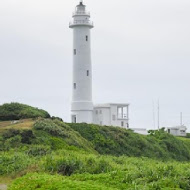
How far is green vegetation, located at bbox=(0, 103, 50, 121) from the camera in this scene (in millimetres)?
34656

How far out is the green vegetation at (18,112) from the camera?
1364 inches

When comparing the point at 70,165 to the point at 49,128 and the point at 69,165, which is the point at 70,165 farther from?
the point at 49,128

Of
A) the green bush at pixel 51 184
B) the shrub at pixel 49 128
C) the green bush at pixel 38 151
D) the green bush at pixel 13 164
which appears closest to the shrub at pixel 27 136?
the shrub at pixel 49 128

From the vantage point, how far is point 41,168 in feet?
56.4

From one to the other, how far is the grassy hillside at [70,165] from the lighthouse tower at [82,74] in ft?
60.1

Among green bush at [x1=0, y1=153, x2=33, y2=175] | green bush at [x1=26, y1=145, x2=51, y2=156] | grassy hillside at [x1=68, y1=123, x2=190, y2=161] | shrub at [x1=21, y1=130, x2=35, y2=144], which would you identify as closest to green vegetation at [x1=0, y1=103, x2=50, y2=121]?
grassy hillside at [x1=68, y1=123, x2=190, y2=161]

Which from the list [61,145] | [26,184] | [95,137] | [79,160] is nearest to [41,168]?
[79,160]

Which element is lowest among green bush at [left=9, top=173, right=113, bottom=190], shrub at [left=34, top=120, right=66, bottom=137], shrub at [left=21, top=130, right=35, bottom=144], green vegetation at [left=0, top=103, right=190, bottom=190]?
green bush at [left=9, top=173, right=113, bottom=190]

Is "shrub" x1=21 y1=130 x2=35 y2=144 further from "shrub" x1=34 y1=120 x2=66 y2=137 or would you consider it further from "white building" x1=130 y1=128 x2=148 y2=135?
"white building" x1=130 y1=128 x2=148 y2=135

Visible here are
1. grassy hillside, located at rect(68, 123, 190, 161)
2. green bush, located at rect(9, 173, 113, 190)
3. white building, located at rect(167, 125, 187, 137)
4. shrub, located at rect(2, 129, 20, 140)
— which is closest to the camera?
green bush, located at rect(9, 173, 113, 190)

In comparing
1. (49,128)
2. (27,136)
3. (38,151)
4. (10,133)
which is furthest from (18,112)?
(38,151)

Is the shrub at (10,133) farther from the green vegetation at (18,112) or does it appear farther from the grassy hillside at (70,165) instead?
the green vegetation at (18,112)

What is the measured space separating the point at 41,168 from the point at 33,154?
18.0 ft

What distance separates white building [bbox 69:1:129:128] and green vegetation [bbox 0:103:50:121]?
62.7 ft
